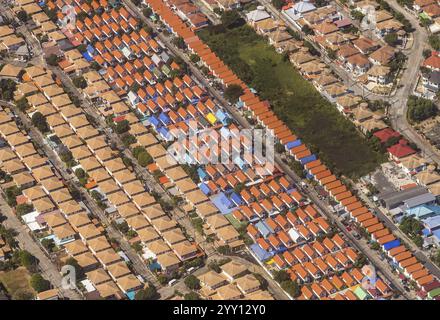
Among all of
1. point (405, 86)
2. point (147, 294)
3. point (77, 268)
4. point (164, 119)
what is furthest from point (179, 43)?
point (147, 294)

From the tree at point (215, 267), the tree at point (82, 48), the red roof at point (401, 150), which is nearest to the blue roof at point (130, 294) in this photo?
the tree at point (215, 267)

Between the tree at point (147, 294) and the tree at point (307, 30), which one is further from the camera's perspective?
the tree at point (307, 30)

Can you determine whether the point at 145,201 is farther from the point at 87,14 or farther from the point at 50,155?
the point at 87,14

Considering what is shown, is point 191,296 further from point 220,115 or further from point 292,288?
point 220,115

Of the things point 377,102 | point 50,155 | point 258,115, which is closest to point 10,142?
point 50,155

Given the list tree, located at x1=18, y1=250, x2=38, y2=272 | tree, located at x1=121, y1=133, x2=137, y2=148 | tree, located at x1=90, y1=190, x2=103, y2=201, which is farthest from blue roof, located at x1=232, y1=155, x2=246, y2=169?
tree, located at x1=18, y1=250, x2=38, y2=272

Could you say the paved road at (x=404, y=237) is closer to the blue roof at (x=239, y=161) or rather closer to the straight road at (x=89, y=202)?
the blue roof at (x=239, y=161)
